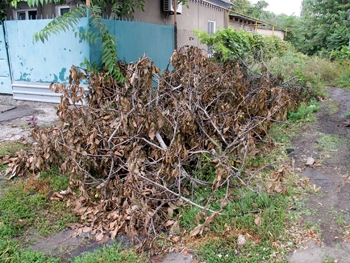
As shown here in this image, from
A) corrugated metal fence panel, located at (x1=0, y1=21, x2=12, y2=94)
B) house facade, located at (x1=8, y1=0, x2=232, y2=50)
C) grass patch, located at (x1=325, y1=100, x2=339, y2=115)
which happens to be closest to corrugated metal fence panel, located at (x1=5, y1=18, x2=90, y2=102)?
corrugated metal fence panel, located at (x1=0, y1=21, x2=12, y2=94)

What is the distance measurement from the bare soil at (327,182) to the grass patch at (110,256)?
133 cm

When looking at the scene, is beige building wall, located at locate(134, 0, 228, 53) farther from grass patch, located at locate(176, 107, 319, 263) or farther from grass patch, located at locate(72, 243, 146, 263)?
grass patch, located at locate(72, 243, 146, 263)

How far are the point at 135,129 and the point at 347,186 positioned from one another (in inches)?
97.2

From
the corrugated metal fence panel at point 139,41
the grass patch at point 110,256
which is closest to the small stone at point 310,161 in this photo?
the grass patch at point 110,256

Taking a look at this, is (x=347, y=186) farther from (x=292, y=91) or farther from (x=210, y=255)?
(x=292, y=91)

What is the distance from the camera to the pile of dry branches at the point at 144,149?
10.4 feet

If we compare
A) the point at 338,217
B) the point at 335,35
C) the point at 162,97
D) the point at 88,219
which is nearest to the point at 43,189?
the point at 88,219

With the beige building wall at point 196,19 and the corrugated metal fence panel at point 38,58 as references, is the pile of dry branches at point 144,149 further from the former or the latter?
the beige building wall at point 196,19

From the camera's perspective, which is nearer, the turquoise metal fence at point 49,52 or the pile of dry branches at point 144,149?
the pile of dry branches at point 144,149

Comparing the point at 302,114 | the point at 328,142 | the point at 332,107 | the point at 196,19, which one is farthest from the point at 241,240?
the point at 196,19

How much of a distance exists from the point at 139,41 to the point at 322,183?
483 centimetres

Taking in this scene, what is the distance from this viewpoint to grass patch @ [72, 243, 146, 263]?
2.70 metres

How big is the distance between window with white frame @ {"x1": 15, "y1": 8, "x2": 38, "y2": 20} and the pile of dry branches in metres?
3.91

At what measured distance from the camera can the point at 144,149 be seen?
387cm
